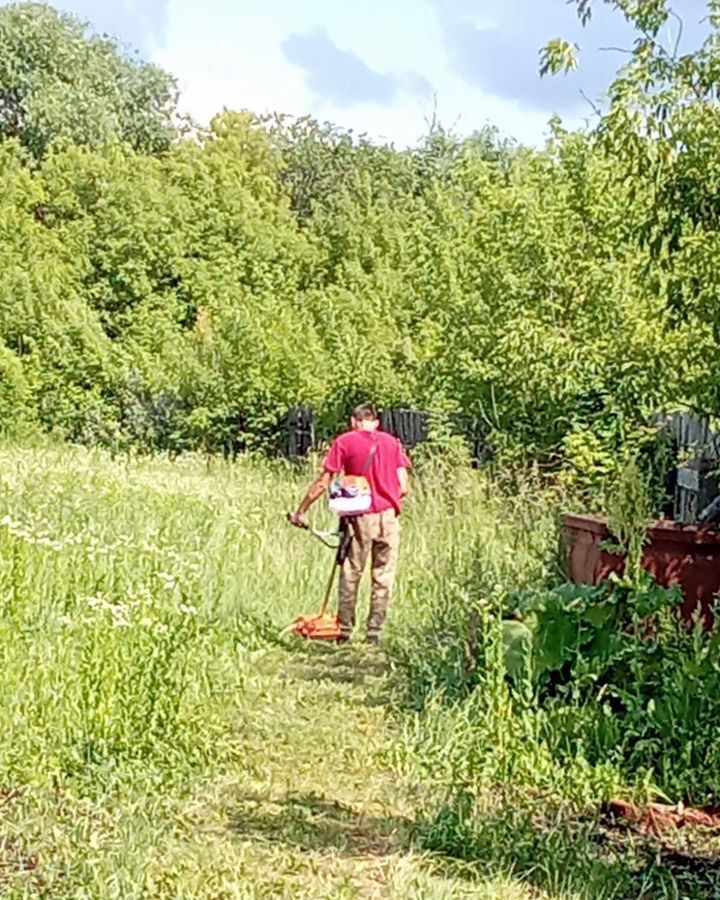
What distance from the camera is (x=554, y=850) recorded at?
4.16 metres

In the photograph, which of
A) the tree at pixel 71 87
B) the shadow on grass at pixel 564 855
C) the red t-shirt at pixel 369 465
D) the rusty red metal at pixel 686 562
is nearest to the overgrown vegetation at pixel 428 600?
the shadow on grass at pixel 564 855

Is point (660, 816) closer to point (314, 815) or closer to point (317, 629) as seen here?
point (314, 815)

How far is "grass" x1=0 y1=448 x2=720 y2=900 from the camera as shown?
397 centimetres

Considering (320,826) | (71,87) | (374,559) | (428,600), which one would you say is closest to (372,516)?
(374,559)

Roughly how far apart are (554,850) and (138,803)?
1504 millimetres

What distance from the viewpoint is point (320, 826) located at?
14.7 ft

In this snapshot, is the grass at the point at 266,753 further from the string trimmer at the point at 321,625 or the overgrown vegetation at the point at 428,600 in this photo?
the string trimmer at the point at 321,625

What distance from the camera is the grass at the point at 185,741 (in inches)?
155

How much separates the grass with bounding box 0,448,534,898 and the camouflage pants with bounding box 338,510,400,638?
0.23 m

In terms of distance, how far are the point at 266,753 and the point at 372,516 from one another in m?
3.37

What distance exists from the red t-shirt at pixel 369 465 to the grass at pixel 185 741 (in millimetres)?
747

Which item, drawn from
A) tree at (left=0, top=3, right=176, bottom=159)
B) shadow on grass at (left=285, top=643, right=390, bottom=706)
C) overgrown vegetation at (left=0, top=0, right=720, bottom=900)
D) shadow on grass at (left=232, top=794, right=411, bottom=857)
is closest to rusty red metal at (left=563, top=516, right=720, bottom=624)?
overgrown vegetation at (left=0, top=0, right=720, bottom=900)

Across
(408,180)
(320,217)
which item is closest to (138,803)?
(320,217)

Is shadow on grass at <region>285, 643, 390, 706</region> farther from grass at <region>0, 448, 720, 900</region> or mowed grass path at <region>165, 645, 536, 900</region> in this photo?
A: mowed grass path at <region>165, 645, 536, 900</region>
